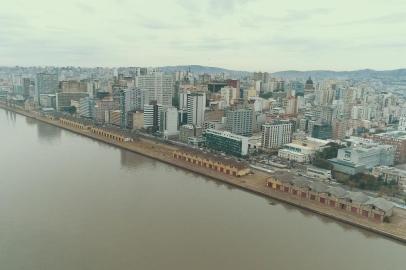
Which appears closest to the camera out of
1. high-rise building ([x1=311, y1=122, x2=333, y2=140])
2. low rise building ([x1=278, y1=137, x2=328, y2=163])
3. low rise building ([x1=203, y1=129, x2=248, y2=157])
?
low rise building ([x1=278, y1=137, x2=328, y2=163])

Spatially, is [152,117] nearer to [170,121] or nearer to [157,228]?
[170,121]

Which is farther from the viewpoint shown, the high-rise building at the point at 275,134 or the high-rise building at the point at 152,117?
the high-rise building at the point at 152,117

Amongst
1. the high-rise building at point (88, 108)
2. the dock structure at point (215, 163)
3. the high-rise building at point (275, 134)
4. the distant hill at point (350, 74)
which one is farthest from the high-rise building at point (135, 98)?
the distant hill at point (350, 74)

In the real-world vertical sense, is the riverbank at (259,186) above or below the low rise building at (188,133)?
below

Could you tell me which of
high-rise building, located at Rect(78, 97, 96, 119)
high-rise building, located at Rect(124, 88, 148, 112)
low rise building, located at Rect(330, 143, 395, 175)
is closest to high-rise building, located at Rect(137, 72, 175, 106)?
high-rise building, located at Rect(124, 88, 148, 112)

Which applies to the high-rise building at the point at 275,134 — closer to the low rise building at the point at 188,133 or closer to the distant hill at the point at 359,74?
the low rise building at the point at 188,133

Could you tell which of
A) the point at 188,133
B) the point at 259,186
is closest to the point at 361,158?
the point at 259,186

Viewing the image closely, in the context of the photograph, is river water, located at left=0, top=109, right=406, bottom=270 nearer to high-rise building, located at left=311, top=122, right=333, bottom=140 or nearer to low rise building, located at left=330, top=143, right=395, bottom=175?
low rise building, located at left=330, top=143, right=395, bottom=175
